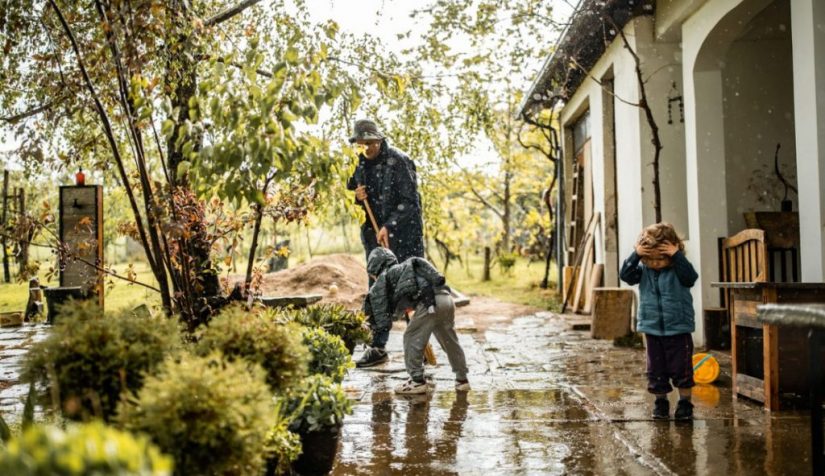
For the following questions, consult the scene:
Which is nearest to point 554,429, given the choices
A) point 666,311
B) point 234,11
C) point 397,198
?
point 666,311

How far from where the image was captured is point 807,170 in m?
5.58

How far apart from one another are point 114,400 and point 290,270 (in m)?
13.4

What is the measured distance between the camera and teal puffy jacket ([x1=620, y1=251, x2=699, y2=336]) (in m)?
4.84

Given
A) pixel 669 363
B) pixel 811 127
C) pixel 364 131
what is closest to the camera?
pixel 669 363

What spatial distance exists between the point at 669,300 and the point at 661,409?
67 centimetres

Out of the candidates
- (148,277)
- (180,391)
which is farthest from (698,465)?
(148,277)

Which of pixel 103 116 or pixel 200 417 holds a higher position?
pixel 103 116

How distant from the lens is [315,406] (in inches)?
135

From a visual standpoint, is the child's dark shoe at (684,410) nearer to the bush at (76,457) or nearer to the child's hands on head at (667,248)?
→ the child's hands on head at (667,248)

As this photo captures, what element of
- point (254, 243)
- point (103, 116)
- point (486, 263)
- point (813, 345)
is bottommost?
point (813, 345)

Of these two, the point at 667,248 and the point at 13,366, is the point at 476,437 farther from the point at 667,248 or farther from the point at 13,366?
the point at 13,366

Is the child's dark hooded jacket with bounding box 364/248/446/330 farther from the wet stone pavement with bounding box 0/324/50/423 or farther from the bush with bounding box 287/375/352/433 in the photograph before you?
the wet stone pavement with bounding box 0/324/50/423

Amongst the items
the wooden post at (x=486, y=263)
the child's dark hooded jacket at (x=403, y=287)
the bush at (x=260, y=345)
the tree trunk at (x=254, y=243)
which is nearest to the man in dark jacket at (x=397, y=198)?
the child's dark hooded jacket at (x=403, y=287)

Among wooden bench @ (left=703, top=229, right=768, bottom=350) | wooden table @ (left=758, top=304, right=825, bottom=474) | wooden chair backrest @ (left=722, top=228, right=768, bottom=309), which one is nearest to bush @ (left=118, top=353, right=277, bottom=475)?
wooden table @ (left=758, top=304, right=825, bottom=474)
